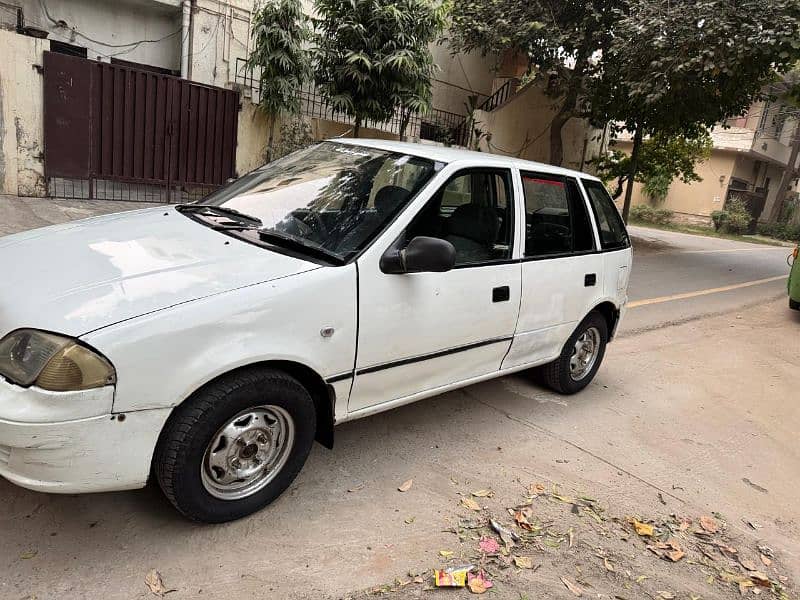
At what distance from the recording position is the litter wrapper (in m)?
2.53

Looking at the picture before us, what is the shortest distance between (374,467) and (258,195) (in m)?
1.71

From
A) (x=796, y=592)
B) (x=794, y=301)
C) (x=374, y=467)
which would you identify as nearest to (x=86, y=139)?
(x=374, y=467)

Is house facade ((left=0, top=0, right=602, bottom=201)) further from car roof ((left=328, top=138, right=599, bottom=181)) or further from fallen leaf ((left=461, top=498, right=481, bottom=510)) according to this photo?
fallen leaf ((left=461, top=498, right=481, bottom=510))

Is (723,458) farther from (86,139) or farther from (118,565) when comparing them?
(86,139)

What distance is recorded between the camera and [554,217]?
13.5 feet

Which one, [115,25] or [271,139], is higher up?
[115,25]

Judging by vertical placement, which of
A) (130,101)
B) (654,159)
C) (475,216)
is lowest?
(475,216)

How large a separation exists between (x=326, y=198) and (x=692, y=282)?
1028 centimetres

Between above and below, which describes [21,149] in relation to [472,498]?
above

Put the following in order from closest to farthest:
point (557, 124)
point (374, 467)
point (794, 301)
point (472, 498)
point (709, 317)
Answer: point (472, 498) → point (374, 467) → point (709, 317) → point (794, 301) → point (557, 124)

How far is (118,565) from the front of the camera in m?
2.44

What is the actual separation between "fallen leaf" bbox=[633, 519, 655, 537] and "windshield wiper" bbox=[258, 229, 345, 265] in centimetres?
203

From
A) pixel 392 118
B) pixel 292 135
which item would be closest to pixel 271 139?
pixel 292 135

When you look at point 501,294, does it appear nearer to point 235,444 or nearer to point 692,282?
point 235,444
